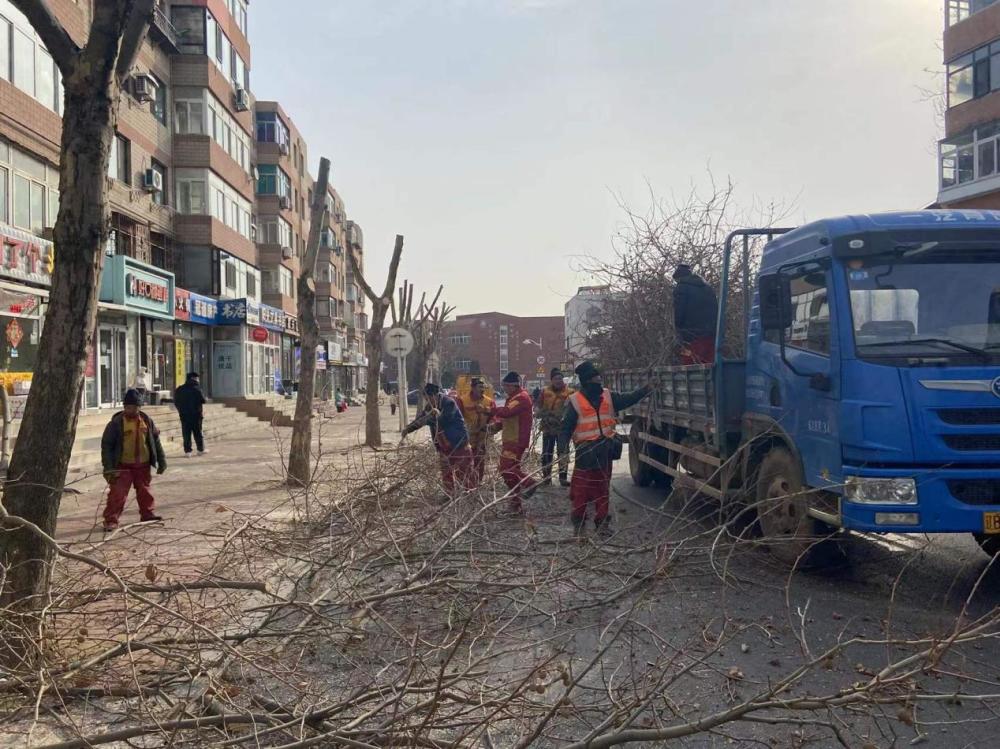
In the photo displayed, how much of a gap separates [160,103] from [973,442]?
2825 cm

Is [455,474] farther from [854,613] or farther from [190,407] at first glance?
[190,407]

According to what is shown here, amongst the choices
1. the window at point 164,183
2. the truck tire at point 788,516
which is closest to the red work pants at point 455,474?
the truck tire at point 788,516

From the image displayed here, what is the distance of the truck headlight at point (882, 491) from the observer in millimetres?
5316

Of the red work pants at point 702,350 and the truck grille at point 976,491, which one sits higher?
the red work pants at point 702,350

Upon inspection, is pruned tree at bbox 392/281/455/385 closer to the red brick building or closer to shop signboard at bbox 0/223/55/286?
shop signboard at bbox 0/223/55/286

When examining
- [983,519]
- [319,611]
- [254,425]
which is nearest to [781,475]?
[983,519]

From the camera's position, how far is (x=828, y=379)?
19.1 ft

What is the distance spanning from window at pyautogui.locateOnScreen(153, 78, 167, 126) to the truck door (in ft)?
85.0

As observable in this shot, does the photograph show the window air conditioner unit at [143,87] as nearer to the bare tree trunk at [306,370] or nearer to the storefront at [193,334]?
the storefront at [193,334]

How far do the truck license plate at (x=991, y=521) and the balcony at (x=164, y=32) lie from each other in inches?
1085

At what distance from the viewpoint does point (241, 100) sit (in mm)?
32281

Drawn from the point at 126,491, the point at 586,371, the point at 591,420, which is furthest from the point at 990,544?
the point at 126,491

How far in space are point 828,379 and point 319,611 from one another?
3879mm

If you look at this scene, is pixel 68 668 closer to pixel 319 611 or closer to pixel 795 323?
pixel 319 611
